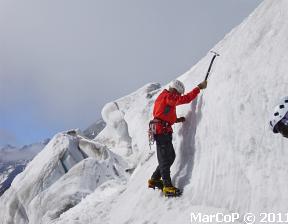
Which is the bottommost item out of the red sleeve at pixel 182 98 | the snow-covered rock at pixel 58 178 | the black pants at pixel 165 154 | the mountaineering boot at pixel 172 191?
the snow-covered rock at pixel 58 178

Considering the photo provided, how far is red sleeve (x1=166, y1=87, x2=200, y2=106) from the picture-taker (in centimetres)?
1189

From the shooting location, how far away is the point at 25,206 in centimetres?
3111

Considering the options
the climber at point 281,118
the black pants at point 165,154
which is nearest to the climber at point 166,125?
the black pants at point 165,154

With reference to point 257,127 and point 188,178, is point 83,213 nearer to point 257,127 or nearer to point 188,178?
point 188,178

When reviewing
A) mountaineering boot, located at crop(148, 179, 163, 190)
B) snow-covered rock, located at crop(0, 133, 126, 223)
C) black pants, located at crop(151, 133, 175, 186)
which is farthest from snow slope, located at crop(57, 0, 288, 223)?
snow-covered rock, located at crop(0, 133, 126, 223)

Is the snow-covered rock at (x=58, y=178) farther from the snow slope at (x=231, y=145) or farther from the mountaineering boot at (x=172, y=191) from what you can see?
the mountaineering boot at (x=172, y=191)

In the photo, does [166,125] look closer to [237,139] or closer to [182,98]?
[182,98]

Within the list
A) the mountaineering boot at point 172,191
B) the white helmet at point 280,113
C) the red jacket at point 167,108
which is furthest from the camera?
the red jacket at point 167,108

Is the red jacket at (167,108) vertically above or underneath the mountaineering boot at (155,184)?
above

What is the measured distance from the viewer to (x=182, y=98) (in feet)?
39.3

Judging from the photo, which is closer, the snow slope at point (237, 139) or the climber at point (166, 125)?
the snow slope at point (237, 139)

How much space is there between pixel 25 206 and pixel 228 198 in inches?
936

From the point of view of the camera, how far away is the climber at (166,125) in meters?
11.9

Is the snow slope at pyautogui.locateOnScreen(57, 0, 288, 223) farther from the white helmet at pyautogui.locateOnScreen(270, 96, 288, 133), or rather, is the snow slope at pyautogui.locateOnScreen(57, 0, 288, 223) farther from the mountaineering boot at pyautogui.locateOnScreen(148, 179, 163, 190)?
the white helmet at pyautogui.locateOnScreen(270, 96, 288, 133)
